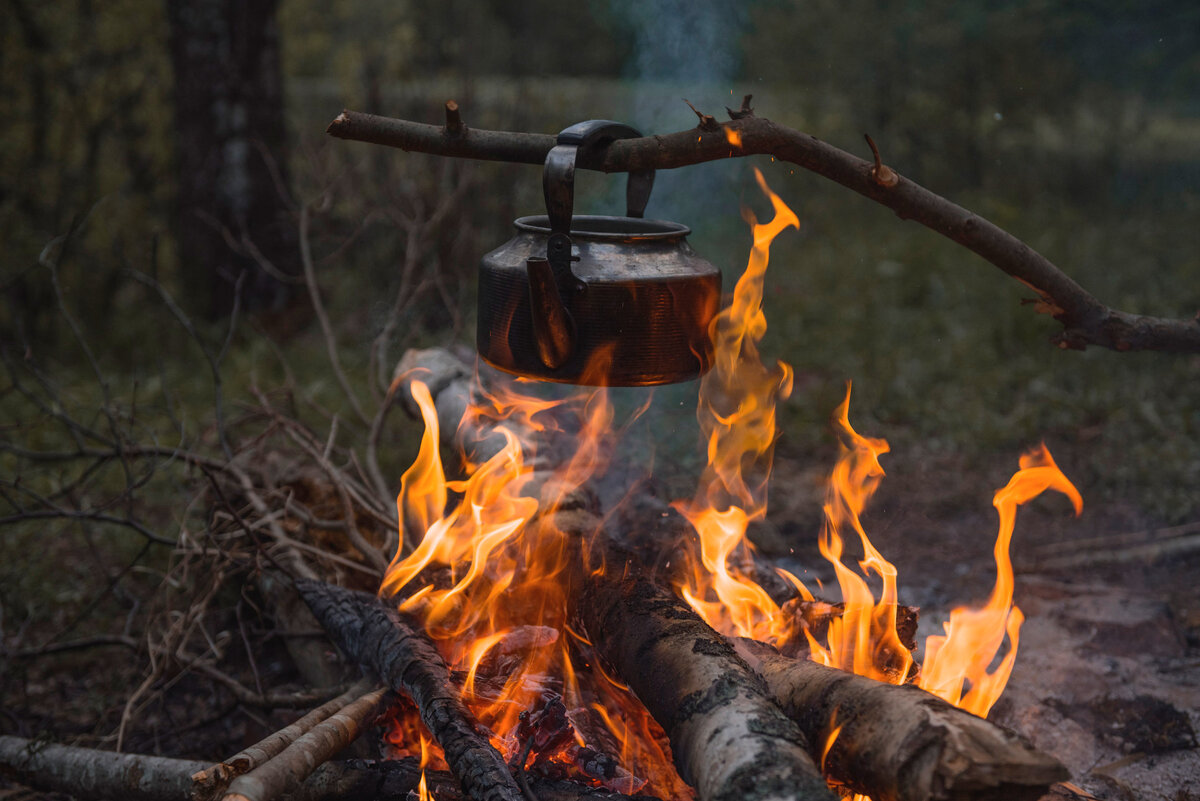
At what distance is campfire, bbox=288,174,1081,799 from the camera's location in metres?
1.64

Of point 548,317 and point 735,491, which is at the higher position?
point 548,317

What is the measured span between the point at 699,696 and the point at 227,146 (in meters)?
5.99

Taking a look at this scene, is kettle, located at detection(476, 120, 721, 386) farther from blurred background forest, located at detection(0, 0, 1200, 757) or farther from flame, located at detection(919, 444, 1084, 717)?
blurred background forest, located at detection(0, 0, 1200, 757)

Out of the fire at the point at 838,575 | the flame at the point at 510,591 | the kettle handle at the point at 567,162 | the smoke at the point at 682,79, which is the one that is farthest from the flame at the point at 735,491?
the smoke at the point at 682,79

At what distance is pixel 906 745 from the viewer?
1488mm

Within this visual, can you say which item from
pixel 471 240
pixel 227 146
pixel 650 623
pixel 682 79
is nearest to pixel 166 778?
pixel 650 623

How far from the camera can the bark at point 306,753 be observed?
1.65 meters

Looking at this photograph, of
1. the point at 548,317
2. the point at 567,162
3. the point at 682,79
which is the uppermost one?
the point at 682,79

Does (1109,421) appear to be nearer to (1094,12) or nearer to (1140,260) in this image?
(1140,260)

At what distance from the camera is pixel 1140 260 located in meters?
7.62

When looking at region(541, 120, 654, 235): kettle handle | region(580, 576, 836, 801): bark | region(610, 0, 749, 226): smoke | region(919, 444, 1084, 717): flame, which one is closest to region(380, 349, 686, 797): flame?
region(580, 576, 836, 801): bark

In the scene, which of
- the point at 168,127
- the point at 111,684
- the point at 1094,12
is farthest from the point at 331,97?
the point at 111,684

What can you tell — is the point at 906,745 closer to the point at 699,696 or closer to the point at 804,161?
the point at 699,696

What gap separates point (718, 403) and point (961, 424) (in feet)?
4.68
